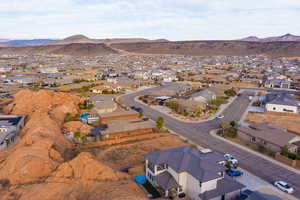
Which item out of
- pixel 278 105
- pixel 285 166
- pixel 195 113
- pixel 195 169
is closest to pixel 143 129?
pixel 195 113

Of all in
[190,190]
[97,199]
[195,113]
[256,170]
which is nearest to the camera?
[97,199]

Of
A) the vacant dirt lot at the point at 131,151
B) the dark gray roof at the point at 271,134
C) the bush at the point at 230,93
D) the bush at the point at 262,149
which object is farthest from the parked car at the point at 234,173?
the bush at the point at 230,93

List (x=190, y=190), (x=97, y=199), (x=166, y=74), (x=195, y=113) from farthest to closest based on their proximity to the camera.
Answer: (x=166, y=74)
(x=195, y=113)
(x=190, y=190)
(x=97, y=199)

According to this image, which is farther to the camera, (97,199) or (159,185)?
(159,185)

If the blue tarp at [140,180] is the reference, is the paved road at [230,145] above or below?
above

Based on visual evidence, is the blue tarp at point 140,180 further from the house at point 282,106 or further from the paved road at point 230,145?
the house at point 282,106

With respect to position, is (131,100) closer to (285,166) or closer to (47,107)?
(47,107)
